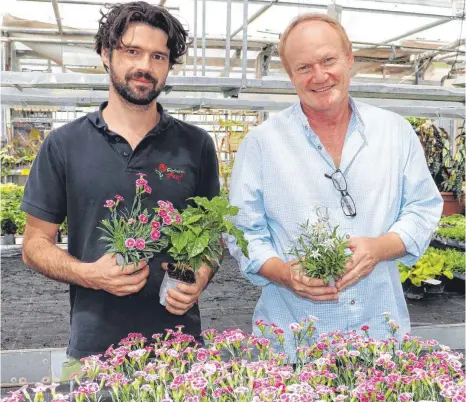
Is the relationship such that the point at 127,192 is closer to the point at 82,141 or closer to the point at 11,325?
the point at 82,141

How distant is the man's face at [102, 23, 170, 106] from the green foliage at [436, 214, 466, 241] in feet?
14.9

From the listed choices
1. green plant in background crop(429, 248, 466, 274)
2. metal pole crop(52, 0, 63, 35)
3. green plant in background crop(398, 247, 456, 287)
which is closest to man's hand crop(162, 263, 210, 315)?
green plant in background crop(398, 247, 456, 287)

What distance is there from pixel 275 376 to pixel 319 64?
909 millimetres

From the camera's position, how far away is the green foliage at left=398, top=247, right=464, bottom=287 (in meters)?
4.53

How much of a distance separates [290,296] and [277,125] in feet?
1.70

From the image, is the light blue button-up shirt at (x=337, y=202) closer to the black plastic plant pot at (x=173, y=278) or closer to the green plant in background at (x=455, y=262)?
the black plastic plant pot at (x=173, y=278)

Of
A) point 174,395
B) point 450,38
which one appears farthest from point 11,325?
point 450,38

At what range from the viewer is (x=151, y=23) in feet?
5.86

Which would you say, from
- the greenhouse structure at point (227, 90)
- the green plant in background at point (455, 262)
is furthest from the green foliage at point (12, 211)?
the green plant in background at point (455, 262)

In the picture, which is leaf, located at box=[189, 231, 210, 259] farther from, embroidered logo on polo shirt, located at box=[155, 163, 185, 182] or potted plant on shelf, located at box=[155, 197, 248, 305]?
embroidered logo on polo shirt, located at box=[155, 163, 185, 182]

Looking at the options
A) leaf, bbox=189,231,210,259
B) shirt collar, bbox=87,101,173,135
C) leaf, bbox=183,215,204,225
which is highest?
shirt collar, bbox=87,101,173,135

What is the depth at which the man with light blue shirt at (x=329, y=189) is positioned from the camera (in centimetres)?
171

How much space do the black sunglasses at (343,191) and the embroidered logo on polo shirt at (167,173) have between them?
1.42 ft

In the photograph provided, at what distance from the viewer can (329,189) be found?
1736 millimetres
